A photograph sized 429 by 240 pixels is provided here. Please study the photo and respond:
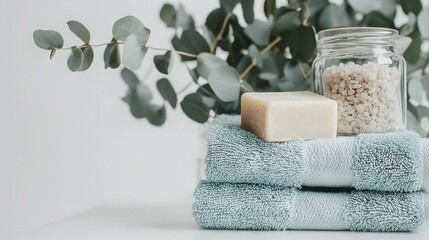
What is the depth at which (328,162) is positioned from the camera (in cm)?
67

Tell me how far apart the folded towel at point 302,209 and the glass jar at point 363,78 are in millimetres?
110

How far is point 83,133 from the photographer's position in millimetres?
1276

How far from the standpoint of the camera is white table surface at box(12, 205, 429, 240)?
65cm

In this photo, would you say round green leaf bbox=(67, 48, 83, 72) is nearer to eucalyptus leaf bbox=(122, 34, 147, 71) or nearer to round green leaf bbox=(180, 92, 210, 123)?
eucalyptus leaf bbox=(122, 34, 147, 71)

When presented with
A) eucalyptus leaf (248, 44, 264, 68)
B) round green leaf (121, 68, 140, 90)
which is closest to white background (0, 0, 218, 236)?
round green leaf (121, 68, 140, 90)

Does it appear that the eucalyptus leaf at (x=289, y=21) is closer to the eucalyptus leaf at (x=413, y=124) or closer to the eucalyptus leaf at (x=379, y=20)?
the eucalyptus leaf at (x=379, y=20)

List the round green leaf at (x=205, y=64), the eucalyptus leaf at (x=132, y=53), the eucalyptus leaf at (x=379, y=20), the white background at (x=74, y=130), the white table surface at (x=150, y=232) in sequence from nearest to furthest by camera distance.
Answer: the white table surface at (x=150, y=232) < the eucalyptus leaf at (x=132, y=53) < the round green leaf at (x=205, y=64) < the eucalyptus leaf at (x=379, y=20) < the white background at (x=74, y=130)

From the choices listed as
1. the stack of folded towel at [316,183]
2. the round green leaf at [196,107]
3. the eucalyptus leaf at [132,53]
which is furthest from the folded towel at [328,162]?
the round green leaf at [196,107]

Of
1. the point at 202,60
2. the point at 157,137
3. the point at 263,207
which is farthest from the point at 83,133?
the point at 263,207

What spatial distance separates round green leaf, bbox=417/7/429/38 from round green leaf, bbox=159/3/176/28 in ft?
1.38

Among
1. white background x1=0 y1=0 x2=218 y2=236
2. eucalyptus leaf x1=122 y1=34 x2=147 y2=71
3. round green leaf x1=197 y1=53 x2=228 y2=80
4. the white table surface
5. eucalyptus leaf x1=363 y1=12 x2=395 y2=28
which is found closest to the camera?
the white table surface

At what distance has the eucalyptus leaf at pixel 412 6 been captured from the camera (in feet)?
3.44

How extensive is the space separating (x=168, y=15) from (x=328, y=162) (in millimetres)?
483

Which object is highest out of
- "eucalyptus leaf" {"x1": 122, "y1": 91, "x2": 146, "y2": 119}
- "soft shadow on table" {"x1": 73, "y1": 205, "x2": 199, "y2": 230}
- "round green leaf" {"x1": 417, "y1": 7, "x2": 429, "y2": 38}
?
"round green leaf" {"x1": 417, "y1": 7, "x2": 429, "y2": 38}
